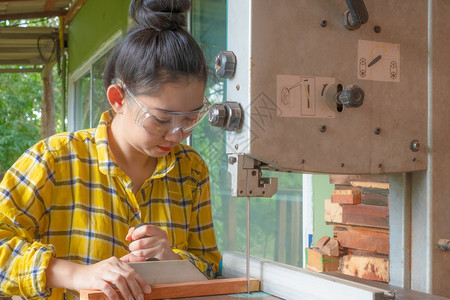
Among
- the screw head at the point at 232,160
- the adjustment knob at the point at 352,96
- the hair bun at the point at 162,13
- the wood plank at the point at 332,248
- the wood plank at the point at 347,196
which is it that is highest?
the hair bun at the point at 162,13

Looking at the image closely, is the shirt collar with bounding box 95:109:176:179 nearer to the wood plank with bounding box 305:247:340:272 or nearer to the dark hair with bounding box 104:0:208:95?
the dark hair with bounding box 104:0:208:95

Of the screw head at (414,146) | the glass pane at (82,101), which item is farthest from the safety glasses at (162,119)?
the glass pane at (82,101)

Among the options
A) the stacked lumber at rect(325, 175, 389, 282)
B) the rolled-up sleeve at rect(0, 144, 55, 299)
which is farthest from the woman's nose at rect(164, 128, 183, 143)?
the stacked lumber at rect(325, 175, 389, 282)

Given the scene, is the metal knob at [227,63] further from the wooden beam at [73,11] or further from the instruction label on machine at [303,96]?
the wooden beam at [73,11]

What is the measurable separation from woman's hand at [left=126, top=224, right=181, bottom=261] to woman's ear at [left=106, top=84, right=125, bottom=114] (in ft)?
1.35

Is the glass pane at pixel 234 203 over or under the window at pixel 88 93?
under

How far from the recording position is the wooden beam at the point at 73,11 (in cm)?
653

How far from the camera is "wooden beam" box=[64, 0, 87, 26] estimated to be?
6531mm

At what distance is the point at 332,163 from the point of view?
138 cm

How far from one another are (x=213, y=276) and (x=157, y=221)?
9.8 inches

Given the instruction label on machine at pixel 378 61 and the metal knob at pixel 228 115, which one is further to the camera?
the instruction label on machine at pixel 378 61

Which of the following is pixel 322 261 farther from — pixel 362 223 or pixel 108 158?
pixel 108 158

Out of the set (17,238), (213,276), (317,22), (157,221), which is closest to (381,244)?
(213,276)

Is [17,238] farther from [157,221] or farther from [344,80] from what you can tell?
[344,80]
